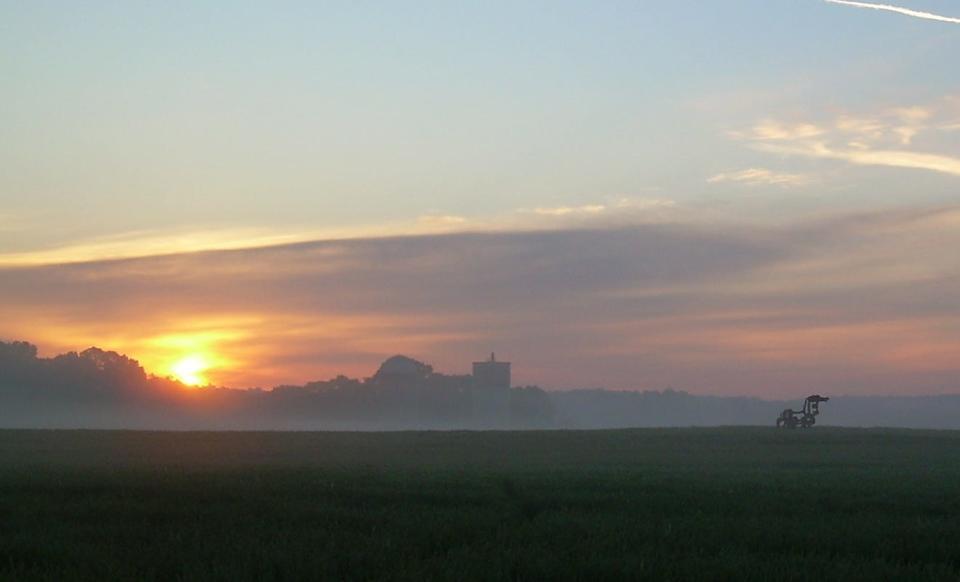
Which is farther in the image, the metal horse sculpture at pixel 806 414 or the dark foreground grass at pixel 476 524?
the metal horse sculpture at pixel 806 414

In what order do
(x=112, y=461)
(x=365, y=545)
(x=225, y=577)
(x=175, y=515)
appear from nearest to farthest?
1. (x=225, y=577)
2. (x=365, y=545)
3. (x=175, y=515)
4. (x=112, y=461)

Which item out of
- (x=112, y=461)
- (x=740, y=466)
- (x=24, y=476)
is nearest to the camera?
(x=24, y=476)

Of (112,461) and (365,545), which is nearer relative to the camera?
(365,545)

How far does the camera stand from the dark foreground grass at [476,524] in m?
13.6

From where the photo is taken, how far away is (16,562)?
14.2 meters

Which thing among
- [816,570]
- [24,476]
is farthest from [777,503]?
[24,476]

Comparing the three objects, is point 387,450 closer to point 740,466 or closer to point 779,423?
point 740,466

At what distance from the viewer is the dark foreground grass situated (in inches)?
535

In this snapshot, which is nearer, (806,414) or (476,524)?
(476,524)

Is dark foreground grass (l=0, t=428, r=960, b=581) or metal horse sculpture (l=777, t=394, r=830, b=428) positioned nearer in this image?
dark foreground grass (l=0, t=428, r=960, b=581)

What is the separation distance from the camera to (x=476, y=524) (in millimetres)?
17516

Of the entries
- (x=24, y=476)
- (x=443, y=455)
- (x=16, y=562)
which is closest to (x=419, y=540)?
(x=16, y=562)

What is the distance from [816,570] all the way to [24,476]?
1867 centimetres

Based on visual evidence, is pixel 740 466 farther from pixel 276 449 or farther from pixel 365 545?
pixel 365 545
